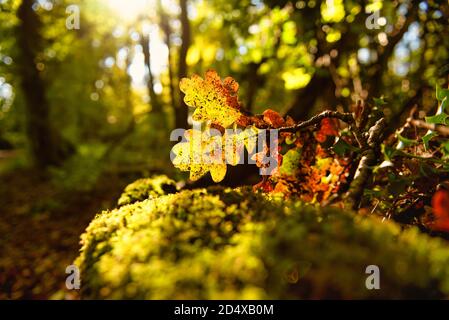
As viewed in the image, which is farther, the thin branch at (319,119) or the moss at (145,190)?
the moss at (145,190)

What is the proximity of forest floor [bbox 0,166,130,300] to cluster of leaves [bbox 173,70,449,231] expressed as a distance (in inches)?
136

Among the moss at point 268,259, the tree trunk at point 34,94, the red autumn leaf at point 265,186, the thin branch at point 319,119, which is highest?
the tree trunk at point 34,94

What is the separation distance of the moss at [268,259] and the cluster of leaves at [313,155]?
41cm

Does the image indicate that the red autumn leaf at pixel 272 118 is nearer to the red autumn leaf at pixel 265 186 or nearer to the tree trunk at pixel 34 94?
the red autumn leaf at pixel 265 186

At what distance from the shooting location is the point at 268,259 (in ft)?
3.65

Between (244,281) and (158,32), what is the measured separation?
12727 millimetres

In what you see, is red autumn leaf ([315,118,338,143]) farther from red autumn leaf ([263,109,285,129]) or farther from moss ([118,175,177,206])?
moss ([118,175,177,206])

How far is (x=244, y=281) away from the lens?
1.07m

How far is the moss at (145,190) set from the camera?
2.33m

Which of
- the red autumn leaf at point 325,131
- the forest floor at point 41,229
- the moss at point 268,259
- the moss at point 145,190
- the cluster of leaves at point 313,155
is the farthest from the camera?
the forest floor at point 41,229

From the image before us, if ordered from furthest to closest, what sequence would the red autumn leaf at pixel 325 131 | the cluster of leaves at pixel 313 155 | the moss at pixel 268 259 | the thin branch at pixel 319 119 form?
the red autumn leaf at pixel 325 131 → the thin branch at pixel 319 119 → the cluster of leaves at pixel 313 155 → the moss at pixel 268 259

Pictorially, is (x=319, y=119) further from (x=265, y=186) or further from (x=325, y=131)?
(x=265, y=186)

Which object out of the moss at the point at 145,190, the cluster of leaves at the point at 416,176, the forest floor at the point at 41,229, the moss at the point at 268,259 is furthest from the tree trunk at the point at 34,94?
the moss at the point at 268,259
